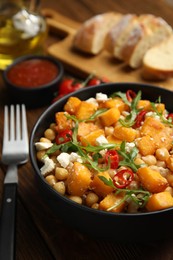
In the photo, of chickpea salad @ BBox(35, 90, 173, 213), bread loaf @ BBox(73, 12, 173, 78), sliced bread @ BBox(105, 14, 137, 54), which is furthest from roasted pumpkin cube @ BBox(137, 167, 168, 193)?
sliced bread @ BBox(105, 14, 137, 54)

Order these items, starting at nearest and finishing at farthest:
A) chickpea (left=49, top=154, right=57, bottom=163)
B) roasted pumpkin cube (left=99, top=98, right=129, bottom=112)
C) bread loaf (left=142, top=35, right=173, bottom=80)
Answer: chickpea (left=49, top=154, right=57, bottom=163), roasted pumpkin cube (left=99, top=98, right=129, bottom=112), bread loaf (left=142, top=35, right=173, bottom=80)

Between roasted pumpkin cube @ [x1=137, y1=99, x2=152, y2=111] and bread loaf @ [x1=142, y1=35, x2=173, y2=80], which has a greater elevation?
roasted pumpkin cube @ [x1=137, y1=99, x2=152, y2=111]

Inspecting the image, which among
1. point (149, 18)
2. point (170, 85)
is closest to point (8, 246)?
point (170, 85)

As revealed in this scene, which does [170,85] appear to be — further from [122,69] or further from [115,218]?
[115,218]

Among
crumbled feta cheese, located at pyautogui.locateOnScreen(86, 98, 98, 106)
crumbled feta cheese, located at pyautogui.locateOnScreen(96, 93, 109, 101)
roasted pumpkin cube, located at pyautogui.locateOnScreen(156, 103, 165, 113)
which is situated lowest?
crumbled feta cheese, located at pyautogui.locateOnScreen(86, 98, 98, 106)

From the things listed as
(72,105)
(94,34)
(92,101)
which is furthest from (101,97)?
(94,34)

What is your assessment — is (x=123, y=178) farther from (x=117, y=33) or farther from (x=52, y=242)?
(x=117, y=33)

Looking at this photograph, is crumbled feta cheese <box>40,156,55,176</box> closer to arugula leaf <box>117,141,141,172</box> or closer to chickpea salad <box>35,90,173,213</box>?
chickpea salad <box>35,90,173,213</box>
